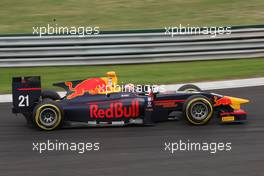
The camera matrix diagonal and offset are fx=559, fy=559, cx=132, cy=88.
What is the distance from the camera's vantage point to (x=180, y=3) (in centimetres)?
2122

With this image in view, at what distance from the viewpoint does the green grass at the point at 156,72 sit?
43.7ft

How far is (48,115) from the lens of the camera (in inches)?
356

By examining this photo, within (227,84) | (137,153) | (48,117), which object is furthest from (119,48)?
(137,153)

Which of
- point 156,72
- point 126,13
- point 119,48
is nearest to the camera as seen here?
point 156,72

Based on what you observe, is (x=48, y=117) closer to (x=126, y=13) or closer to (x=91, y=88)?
(x=91, y=88)

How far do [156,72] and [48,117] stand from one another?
5406mm

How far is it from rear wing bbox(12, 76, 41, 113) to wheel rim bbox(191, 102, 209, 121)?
2.56 m

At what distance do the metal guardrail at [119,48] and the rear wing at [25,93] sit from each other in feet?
17.4

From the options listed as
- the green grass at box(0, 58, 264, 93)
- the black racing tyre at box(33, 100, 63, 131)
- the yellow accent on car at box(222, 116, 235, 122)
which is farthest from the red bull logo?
the green grass at box(0, 58, 264, 93)

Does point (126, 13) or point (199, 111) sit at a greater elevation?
point (126, 13)

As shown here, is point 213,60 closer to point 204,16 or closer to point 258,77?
point 258,77

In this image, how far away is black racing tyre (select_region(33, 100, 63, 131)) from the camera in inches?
352

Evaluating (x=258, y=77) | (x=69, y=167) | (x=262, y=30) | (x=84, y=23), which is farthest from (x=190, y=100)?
(x=84, y=23)

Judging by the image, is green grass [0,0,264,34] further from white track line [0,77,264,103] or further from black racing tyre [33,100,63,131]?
black racing tyre [33,100,63,131]
